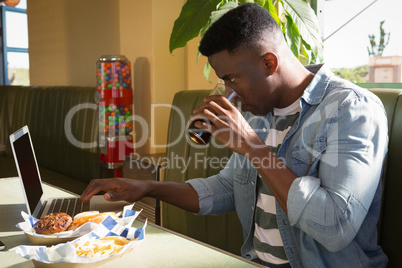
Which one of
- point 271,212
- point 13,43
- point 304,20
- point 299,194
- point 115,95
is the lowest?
point 271,212

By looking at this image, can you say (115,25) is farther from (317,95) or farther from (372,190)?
(372,190)

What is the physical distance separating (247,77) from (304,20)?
726 mm

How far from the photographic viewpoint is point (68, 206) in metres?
1.31

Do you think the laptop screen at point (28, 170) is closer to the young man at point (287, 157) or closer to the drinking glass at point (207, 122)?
the young man at point (287, 157)

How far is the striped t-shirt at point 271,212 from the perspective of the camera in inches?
50.1

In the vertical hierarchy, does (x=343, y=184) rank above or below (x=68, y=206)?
above

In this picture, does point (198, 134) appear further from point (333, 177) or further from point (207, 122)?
point (333, 177)

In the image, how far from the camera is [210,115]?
107 cm

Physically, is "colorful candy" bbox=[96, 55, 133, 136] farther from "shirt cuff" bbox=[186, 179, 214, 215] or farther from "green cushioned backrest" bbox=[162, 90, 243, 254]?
"shirt cuff" bbox=[186, 179, 214, 215]

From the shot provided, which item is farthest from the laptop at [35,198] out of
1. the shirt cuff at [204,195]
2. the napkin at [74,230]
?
the shirt cuff at [204,195]

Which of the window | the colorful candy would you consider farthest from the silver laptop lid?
the window

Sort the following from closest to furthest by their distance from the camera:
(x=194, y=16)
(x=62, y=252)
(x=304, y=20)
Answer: (x=62, y=252) < (x=304, y=20) < (x=194, y=16)

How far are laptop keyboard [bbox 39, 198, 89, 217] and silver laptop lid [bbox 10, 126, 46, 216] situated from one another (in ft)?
0.13

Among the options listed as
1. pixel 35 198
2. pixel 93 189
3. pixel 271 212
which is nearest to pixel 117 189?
pixel 93 189
